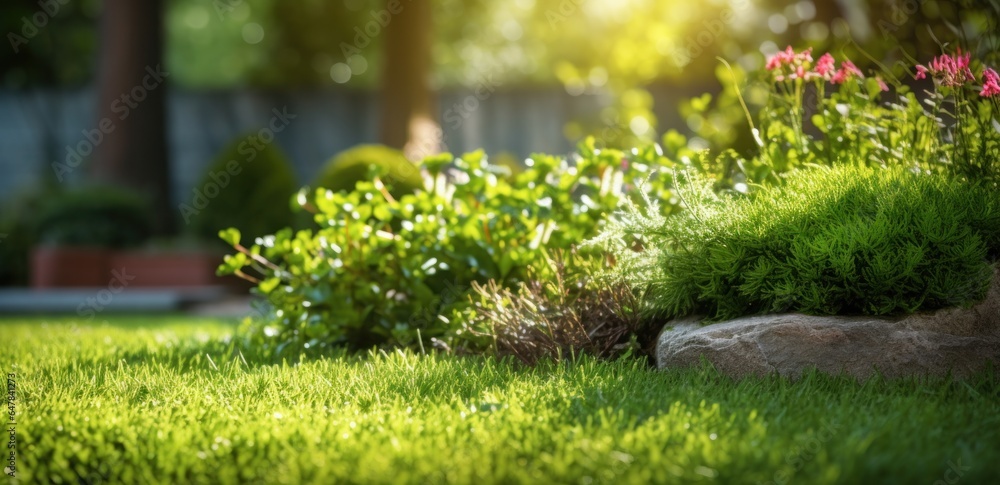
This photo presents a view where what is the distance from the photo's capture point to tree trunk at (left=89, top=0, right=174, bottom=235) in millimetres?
12766

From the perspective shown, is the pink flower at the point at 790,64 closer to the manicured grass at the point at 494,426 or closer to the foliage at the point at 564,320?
the foliage at the point at 564,320

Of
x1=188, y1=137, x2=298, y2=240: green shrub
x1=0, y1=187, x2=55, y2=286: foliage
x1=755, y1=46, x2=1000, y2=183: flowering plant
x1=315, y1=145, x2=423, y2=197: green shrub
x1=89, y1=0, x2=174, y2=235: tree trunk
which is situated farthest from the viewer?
x1=89, y1=0, x2=174, y2=235: tree trunk

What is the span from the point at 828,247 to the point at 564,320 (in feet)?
3.91

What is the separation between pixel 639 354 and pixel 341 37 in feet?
53.6

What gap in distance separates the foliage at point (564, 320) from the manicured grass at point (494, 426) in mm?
185

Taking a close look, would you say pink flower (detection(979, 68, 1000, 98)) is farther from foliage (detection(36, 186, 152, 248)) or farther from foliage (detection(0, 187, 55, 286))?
foliage (detection(0, 187, 55, 286))

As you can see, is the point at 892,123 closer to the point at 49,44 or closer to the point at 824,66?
the point at 824,66

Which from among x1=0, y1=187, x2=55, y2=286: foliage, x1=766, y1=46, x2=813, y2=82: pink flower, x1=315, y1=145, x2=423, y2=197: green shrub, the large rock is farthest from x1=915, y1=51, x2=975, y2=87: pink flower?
x1=0, y1=187, x2=55, y2=286: foliage

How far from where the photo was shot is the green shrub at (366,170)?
26.8ft

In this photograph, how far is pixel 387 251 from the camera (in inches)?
199

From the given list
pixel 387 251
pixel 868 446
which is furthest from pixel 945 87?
pixel 387 251

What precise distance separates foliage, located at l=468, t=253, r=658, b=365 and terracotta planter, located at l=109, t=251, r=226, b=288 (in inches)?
299

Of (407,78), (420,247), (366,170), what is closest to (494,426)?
(420,247)

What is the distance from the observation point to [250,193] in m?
11.9
